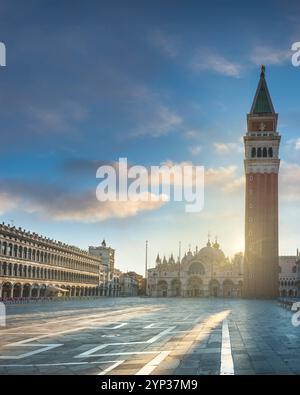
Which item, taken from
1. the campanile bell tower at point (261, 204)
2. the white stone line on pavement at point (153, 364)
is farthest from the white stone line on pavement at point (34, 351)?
the campanile bell tower at point (261, 204)

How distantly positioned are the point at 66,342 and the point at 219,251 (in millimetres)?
140380

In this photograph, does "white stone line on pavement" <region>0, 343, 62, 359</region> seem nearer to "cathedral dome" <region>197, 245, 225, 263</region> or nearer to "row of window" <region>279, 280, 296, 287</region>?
"cathedral dome" <region>197, 245, 225, 263</region>

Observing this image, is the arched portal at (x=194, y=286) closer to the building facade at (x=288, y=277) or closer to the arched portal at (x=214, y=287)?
the arched portal at (x=214, y=287)

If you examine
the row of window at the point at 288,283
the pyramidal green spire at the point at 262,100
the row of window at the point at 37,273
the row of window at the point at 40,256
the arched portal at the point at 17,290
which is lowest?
the row of window at the point at 288,283

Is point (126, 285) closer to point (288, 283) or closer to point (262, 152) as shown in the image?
point (288, 283)

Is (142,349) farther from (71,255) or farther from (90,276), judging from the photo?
(90,276)

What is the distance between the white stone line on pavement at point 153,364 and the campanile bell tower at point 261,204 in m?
82.8

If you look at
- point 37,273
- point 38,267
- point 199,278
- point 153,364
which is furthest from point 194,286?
point 153,364

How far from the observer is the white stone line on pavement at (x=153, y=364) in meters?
10.2

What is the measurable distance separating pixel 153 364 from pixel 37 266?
7928 centimetres

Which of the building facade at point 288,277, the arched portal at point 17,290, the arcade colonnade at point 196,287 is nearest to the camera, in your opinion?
the arched portal at point 17,290

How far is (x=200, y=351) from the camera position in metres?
13.9

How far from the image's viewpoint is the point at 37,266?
87.4 meters
